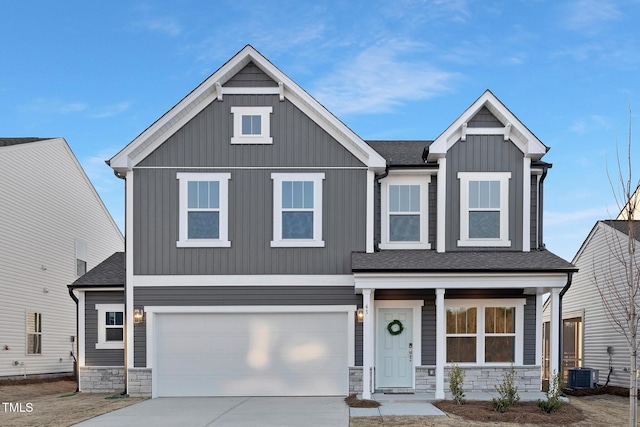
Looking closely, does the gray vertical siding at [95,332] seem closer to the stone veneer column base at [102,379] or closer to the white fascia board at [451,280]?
the stone veneer column base at [102,379]

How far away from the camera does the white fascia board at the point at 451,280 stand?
1329cm

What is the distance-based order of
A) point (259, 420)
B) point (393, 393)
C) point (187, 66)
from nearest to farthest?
point (259, 420), point (393, 393), point (187, 66)

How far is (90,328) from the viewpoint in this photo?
15.8 metres

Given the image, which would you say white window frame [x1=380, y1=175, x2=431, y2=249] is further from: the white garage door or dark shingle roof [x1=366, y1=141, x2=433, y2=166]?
the white garage door

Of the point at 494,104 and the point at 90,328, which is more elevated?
the point at 494,104

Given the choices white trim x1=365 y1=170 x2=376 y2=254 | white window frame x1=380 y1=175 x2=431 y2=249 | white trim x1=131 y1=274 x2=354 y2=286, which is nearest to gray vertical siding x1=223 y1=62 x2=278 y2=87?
white trim x1=365 y1=170 x2=376 y2=254

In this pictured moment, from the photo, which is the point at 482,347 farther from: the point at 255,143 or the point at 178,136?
the point at 178,136

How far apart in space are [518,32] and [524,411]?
9961 mm

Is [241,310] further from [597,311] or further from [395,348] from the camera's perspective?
[597,311]

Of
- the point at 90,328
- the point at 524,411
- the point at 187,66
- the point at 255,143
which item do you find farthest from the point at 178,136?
the point at 524,411

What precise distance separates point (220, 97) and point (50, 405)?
27.1 feet

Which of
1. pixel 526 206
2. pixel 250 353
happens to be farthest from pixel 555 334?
pixel 250 353

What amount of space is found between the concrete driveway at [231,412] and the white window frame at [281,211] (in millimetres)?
3701

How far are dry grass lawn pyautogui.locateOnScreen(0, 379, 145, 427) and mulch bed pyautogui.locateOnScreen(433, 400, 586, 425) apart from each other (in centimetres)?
718
